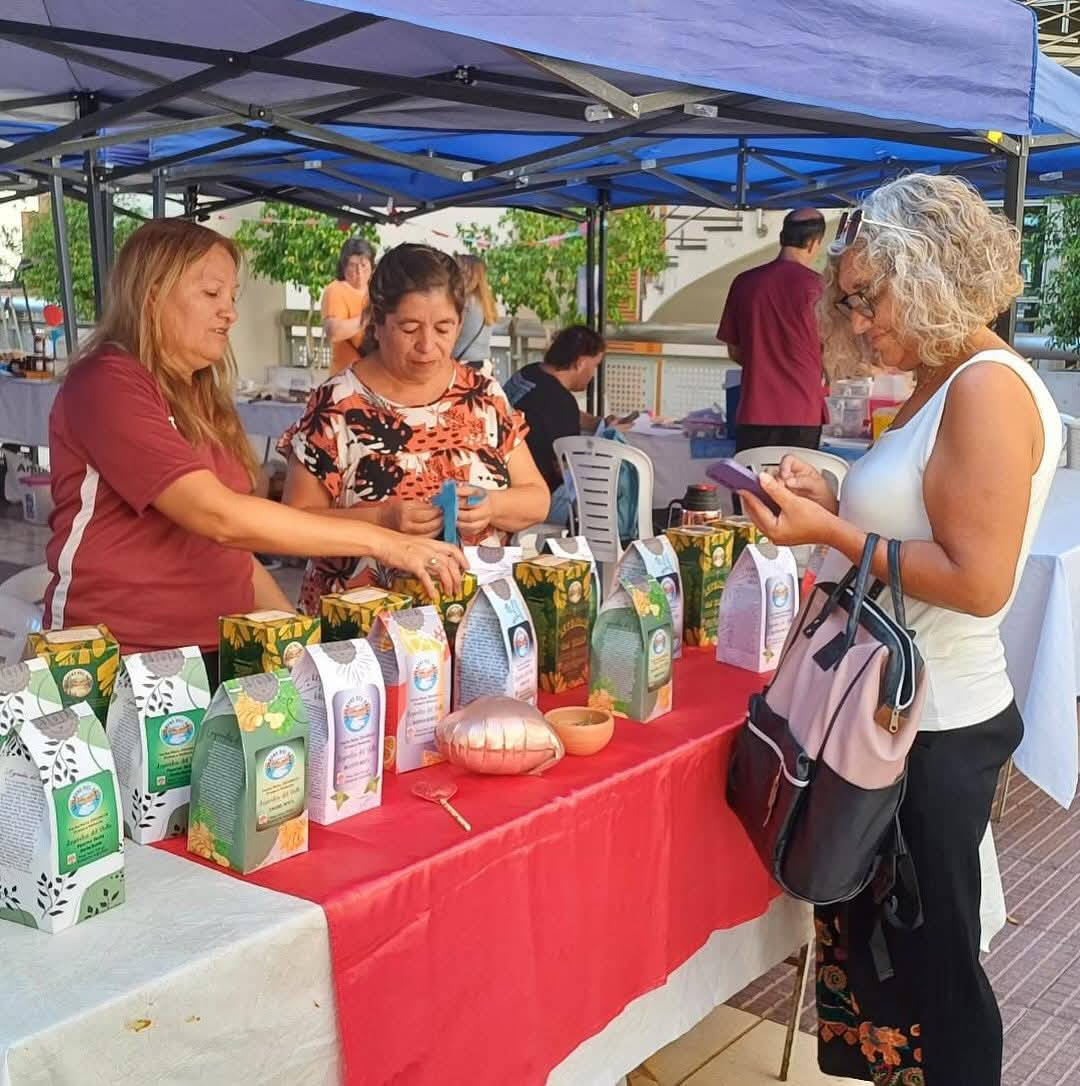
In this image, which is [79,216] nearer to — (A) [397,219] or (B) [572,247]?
(B) [572,247]

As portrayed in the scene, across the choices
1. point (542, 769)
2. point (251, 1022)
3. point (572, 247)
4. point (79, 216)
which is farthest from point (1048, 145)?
point (79, 216)

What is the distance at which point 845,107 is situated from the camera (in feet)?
7.70

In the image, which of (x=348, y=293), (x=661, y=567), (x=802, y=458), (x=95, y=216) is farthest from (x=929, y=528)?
(x=348, y=293)

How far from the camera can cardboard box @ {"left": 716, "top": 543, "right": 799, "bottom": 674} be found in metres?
2.20

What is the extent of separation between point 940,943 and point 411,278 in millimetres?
1557

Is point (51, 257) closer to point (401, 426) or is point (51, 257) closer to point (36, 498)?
point (36, 498)

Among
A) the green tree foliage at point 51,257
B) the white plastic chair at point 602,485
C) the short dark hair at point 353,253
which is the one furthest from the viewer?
the green tree foliage at point 51,257

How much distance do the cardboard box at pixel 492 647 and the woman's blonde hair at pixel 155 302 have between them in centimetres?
60

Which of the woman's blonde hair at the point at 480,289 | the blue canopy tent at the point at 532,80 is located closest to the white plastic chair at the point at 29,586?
the blue canopy tent at the point at 532,80

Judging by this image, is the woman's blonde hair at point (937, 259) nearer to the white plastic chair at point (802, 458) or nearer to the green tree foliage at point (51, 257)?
the white plastic chair at point (802, 458)

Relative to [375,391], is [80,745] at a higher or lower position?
lower

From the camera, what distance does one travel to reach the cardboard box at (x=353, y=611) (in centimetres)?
170

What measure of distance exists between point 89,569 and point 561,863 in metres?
0.89

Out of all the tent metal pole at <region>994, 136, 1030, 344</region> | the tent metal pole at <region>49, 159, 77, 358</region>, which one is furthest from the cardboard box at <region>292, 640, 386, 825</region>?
the tent metal pole at <region>49, 159, 77, 358</region>
